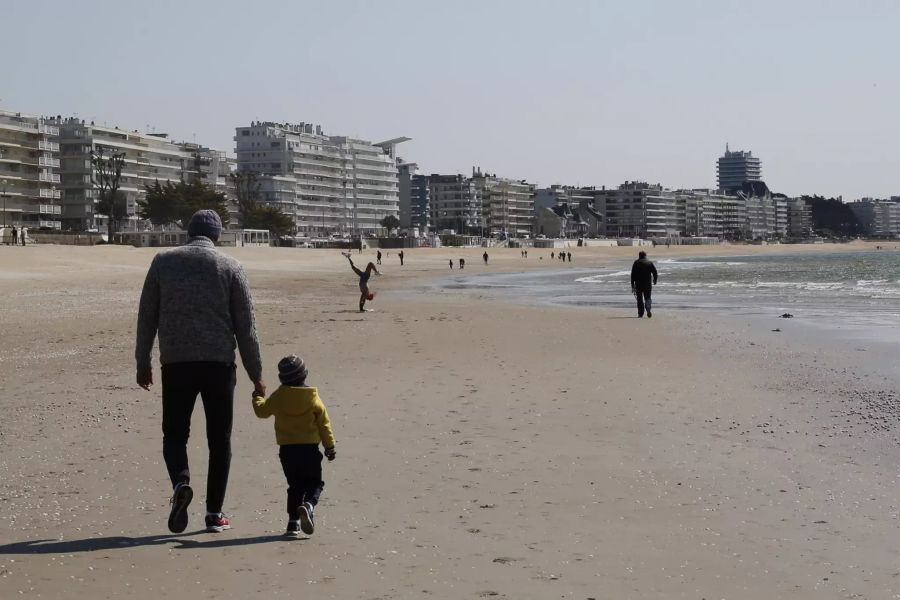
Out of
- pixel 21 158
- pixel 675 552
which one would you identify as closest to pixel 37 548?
pixel 675 552

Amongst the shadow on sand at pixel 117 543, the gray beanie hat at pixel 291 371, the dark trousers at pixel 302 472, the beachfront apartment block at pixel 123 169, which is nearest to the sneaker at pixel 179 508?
the shadow on sand at pixel 117 543

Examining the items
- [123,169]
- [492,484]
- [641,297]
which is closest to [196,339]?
[492,484]

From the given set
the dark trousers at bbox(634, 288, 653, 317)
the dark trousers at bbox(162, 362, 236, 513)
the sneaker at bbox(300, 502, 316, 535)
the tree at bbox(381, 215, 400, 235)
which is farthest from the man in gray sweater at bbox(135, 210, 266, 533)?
the tree at bbox(381, 215, 400, 235)

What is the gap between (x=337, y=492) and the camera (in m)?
7.04

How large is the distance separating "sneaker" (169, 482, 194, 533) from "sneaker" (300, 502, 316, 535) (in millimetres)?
586

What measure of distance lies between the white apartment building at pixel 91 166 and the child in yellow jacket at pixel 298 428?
126 m

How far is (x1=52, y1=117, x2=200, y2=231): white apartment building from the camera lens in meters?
132

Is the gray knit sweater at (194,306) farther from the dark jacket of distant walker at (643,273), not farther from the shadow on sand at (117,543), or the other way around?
the dark jacket of distant walker at (643,273)

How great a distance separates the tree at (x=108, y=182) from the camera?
12275cm

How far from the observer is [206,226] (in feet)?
20.7

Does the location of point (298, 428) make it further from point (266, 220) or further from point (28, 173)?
point (266, 220)

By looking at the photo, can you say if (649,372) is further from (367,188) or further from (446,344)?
(367,188)

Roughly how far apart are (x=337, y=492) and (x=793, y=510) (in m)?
2.71

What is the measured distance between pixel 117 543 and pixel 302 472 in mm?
1003
